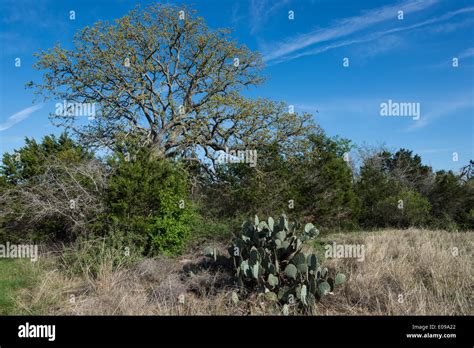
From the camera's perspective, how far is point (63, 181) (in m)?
8.88

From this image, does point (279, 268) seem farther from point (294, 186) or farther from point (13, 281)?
point (294, 186)

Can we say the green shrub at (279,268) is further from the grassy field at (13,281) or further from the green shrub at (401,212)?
the green shrub at (401,212)

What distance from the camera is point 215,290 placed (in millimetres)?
5723

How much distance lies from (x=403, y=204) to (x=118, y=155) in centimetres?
1202

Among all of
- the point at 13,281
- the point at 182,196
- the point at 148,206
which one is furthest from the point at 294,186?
the point at 13,281

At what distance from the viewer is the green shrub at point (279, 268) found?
200 inches

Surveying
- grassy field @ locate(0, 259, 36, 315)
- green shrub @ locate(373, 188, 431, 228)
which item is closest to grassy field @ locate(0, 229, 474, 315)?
grassy field @ locate(0, 259, 36, 315)

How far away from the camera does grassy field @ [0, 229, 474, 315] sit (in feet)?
16.1

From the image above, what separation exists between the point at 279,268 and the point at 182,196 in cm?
411

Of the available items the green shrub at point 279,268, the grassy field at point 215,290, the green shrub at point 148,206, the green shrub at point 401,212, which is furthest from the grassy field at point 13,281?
the green shrub at point 401,212

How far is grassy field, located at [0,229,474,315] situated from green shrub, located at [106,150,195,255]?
140cm

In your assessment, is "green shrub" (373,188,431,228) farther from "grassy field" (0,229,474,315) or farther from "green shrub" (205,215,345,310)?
"green shrub" (205,215,345,310)

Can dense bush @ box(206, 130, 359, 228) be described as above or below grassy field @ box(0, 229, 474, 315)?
above
